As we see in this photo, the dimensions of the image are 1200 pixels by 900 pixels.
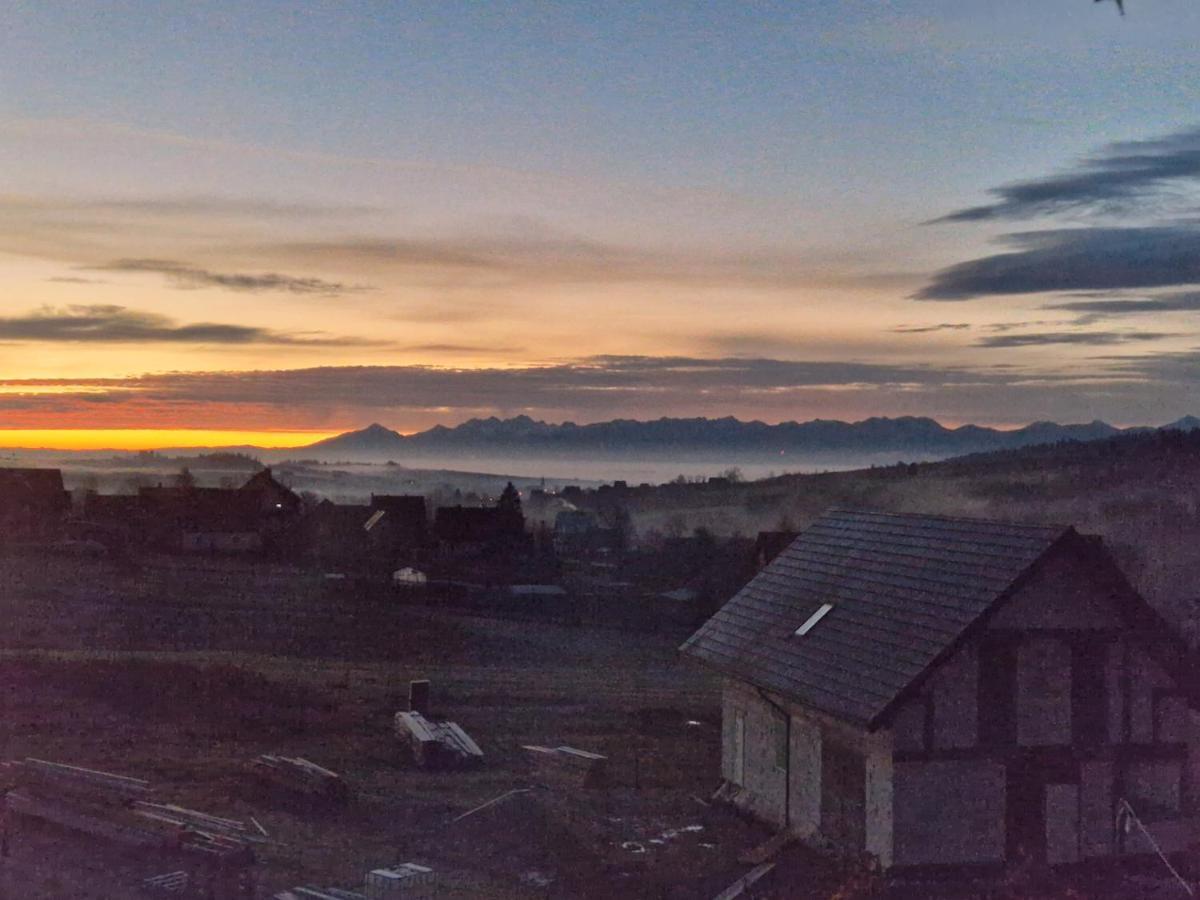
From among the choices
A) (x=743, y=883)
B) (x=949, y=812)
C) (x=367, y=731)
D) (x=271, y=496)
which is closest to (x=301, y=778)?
(x=367, y=731)

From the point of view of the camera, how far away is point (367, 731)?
92.1 ft

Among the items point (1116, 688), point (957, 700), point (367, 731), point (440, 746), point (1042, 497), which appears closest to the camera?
point (957, 700)

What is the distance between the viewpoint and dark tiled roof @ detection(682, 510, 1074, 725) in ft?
56.4

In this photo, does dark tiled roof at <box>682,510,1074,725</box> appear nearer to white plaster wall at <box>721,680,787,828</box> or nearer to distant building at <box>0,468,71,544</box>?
white plaster wall at <box>721,680,787,828</box>

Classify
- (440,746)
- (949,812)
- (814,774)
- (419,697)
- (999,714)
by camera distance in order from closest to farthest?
(949,812) → (999,714) → (814,774) → (440,746) → (419,697)

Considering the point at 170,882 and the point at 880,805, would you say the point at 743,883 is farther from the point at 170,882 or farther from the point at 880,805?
the point at 170,882

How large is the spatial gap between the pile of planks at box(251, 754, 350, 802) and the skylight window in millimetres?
8708

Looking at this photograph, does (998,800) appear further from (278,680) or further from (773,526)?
(773,526)

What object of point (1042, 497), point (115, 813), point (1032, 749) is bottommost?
point (115, 813)

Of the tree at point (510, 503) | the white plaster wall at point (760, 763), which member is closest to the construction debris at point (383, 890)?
the white plaster wall at point (760, 763)

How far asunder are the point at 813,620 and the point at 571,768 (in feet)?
21.4

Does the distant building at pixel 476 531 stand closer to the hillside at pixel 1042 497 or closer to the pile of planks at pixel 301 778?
the hillside at pixel 1042 497

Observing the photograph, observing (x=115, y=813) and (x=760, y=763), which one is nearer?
(x=115, y=813)

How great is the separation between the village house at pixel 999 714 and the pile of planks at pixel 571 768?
5.26 m
